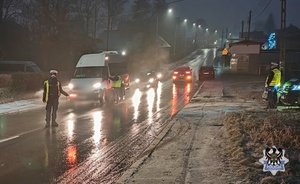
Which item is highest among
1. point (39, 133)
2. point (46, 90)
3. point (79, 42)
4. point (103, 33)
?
point (103, 33)

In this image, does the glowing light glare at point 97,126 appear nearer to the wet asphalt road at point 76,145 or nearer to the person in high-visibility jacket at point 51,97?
the wet asphalt road at point 76,145

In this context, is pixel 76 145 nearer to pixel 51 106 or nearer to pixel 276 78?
pixel 51 106

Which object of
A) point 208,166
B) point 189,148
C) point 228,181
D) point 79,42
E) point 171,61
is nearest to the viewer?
point 228,181

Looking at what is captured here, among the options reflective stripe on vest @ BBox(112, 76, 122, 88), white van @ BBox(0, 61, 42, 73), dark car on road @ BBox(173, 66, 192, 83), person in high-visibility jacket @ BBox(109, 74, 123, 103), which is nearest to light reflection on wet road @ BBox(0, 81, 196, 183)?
person in high-visibility jacket @ BBox(109, 74, 123, 103)

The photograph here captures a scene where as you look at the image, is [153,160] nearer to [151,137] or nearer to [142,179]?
[142,179]

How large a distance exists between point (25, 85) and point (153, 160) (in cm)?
1707

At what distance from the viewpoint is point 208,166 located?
6676mm

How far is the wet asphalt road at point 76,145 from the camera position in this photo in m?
6.91

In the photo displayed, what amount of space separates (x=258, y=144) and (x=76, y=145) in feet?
14.4

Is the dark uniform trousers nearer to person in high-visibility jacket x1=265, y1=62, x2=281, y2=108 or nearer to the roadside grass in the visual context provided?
the roadside grass

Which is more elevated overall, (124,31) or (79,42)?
(124,31)

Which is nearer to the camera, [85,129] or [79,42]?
[85,129]

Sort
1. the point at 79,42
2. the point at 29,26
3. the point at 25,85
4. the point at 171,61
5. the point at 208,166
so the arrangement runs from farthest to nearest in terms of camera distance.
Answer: the point at 171,61 < the point at 29,26 < the point at 79,42 < the point at 25,85 < the point at 208,166

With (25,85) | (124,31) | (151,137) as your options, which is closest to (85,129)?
(151,137)
